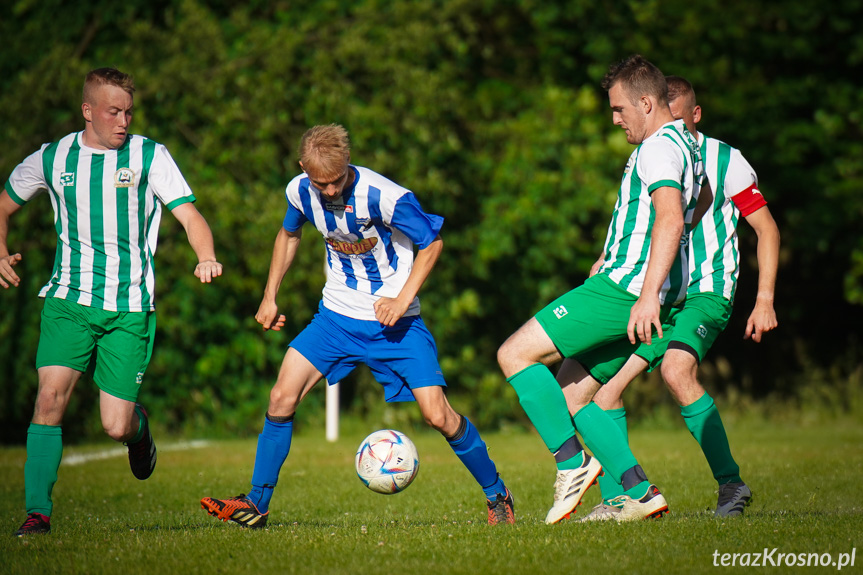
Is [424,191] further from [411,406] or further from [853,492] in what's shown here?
[853,492]

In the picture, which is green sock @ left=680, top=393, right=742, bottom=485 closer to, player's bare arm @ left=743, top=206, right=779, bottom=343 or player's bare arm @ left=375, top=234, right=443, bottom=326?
player's bare arm @ left=743, top=206, right=779, bottom=343

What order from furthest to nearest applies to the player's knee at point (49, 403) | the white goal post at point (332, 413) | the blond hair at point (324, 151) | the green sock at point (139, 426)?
the white goal post at point (332, 413) → the green sock at point (139, 426) → the player's knee at point (49, 403) → the blond hair at point (324, 151)

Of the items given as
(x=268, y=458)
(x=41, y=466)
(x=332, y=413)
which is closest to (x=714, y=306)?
(x=268, y=458)

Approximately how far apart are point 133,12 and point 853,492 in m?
11.0

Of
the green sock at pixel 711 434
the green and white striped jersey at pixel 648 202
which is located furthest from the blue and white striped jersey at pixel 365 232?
the green sock at pixel 711 434

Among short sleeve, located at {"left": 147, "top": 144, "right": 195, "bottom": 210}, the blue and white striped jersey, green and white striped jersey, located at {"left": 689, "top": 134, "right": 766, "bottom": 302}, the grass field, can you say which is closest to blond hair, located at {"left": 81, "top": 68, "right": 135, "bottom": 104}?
short sleeve, located at {"left": 147, "top": 144, "right": 195, "bottom": 210}

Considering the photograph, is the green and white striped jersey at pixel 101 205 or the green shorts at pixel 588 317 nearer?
the green shorts at pixel 588 317

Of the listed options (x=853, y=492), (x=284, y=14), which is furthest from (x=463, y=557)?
(x=284, y=14)

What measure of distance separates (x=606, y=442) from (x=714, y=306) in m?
0.98

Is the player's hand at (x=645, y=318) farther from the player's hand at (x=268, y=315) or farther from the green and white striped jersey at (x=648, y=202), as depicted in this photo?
the player's hand at (x=268, y=315)

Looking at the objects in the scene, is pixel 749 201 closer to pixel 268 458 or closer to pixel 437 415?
pixel 437 415

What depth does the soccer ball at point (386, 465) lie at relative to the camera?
523 centimetres

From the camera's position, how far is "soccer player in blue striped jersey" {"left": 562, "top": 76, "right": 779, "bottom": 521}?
498 cm

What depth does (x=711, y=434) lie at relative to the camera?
5078 mm
